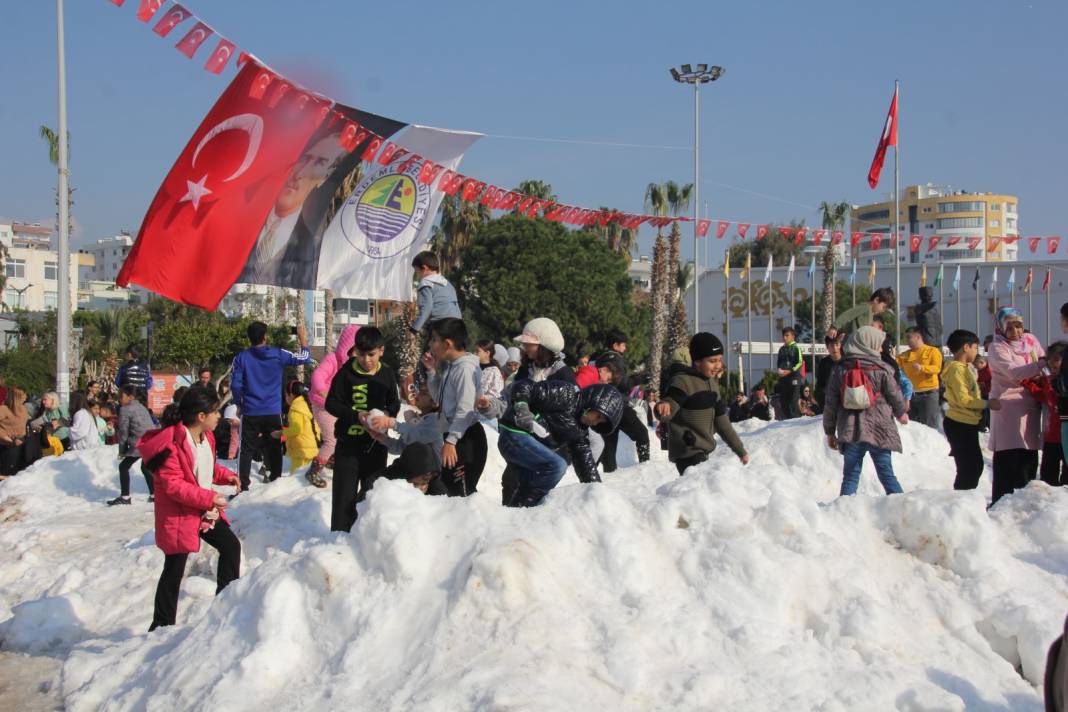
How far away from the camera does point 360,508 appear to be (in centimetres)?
498

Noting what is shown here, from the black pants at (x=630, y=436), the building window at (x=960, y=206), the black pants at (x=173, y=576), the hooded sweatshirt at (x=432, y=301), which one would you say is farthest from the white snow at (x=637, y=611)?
the building window at (x=960, y=206)

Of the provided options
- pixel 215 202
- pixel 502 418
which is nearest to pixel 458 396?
pixel 502 418

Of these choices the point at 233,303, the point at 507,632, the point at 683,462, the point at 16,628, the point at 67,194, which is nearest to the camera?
the point at 507,632

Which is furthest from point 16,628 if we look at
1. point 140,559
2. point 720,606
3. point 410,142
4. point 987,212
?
point 987,212

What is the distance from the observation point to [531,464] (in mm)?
6617

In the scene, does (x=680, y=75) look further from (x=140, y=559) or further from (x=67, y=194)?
(x=140, y=559)

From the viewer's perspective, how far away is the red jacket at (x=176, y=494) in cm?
596

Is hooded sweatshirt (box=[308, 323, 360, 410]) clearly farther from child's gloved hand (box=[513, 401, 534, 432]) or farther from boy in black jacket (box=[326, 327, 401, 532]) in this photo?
child's gloved hand (box=[513, 401, 534, 432])

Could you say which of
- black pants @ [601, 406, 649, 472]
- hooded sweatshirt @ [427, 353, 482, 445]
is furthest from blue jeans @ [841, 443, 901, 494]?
black pants @ [601, 406, 649, 472]

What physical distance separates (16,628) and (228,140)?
584 centimetres

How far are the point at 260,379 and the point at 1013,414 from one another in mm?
6996

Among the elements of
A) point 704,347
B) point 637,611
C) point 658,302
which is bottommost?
point 637,611

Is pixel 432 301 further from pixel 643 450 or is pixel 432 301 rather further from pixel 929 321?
pixel 929 321

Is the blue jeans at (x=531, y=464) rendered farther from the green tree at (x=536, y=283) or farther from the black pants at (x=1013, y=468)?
the green tree at (x=536, y=283)
